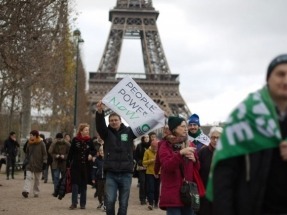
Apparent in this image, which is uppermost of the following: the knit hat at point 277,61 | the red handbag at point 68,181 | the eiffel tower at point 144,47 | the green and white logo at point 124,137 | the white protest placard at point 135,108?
the eiffel tower at point 144,47

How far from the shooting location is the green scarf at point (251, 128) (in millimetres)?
3473

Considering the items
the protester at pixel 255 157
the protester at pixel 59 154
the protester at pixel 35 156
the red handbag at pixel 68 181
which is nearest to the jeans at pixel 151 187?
the red handbag at pixel 68 181

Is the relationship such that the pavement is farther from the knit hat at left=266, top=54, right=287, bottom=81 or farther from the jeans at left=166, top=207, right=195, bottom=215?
the knit hat at left=266, top=54, right=287, bottom=81

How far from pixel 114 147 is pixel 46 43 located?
48.8ft

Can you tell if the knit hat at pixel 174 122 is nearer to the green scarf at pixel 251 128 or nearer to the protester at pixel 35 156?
Answer: the green scarf at pixel 251 128

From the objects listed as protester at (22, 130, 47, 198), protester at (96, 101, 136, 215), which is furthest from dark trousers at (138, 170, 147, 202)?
protester at (96, 101, 136, 215)

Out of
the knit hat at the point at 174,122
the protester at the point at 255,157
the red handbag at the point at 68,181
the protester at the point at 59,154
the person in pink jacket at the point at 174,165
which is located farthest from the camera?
the protester at the point at 59,154

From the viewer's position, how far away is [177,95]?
80.8m

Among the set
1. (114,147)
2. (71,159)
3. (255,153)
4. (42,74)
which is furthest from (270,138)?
(42,74)

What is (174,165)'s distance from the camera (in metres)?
6.61

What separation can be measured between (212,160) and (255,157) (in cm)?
208

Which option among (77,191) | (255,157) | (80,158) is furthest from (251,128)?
(77,191)

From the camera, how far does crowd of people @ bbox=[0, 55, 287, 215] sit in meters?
3.48

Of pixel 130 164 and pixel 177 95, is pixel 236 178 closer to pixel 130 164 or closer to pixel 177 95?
pixel 130 164
